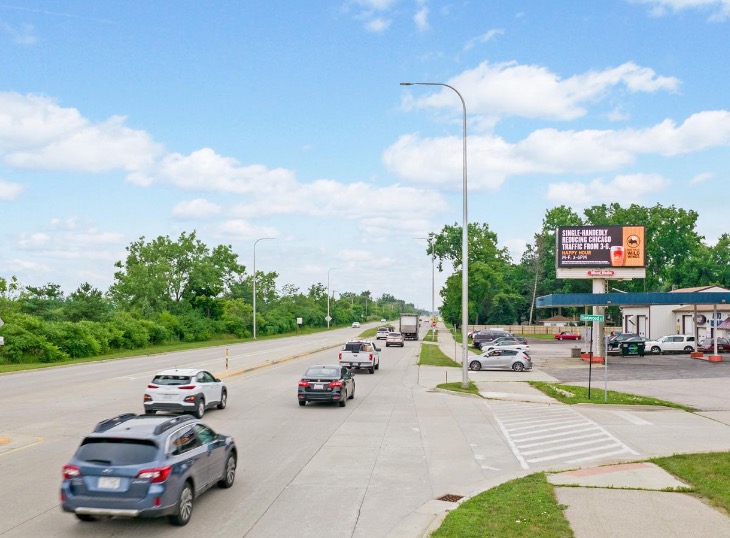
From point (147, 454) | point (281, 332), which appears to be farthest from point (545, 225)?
point (147, 454)

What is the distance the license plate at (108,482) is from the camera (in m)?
9.54

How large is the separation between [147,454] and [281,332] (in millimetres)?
108774

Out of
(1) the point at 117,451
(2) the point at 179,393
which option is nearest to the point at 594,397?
(2) the point at 179,393

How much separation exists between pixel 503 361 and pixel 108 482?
3621 cm

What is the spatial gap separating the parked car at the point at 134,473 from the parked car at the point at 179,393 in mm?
10881

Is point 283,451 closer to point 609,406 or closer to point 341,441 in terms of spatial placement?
point 341,441

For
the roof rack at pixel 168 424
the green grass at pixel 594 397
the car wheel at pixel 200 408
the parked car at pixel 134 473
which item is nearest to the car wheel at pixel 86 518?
the parked car at pixel 134 473

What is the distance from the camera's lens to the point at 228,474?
12211 millimetres

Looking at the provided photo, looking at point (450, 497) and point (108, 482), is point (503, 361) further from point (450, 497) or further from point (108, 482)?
point (108, 482)

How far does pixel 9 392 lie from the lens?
2852 cm

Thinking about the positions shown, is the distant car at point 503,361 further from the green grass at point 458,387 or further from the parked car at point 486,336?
the parked car at point 486,336

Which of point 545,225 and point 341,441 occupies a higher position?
point 545,225

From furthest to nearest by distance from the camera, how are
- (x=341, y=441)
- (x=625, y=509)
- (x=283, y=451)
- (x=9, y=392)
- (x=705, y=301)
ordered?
(x=705, y=301), (x=9, y=392), (x=341, y=441), (x=283, y=451), (x=625, y=509)

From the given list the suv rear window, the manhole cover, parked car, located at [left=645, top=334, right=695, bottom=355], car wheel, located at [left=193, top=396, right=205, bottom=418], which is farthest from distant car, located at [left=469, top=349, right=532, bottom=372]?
the suv rear window
